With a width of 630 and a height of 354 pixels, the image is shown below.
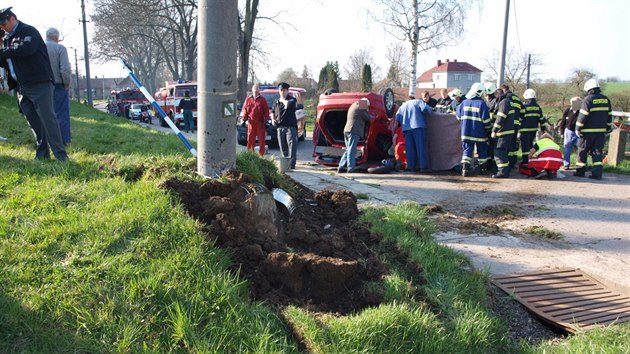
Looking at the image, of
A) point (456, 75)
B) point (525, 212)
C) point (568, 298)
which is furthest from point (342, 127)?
point (456, 75)

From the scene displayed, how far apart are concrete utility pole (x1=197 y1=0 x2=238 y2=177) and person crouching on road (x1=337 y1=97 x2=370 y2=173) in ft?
20.3

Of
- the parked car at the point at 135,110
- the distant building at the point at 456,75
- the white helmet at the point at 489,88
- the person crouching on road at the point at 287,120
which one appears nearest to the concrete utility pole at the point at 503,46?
the white helmet at the point at 489,88

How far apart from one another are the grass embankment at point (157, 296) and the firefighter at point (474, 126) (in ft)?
21.4

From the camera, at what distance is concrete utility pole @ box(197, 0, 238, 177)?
4.15 m

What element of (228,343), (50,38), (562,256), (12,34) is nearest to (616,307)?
(562,256)

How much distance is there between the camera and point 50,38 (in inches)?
305

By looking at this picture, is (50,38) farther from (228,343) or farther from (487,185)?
(487,185)

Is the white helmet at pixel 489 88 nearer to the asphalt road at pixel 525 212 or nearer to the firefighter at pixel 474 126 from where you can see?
the firefighter at pixel 474 126

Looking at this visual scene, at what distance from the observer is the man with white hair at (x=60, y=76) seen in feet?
25.2

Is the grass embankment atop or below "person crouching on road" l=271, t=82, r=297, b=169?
below

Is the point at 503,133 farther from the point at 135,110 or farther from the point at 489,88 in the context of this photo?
the point at 135,110

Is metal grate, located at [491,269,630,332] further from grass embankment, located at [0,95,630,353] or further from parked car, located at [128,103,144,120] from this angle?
parked car, located at [128,103,144,120]

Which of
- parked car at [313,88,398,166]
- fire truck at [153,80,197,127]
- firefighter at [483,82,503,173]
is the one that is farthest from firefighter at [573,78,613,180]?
fire truck at [153,80,197,127]

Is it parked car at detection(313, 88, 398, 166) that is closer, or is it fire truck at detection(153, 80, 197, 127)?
parked car at detection(313, 88, 398, 166)
